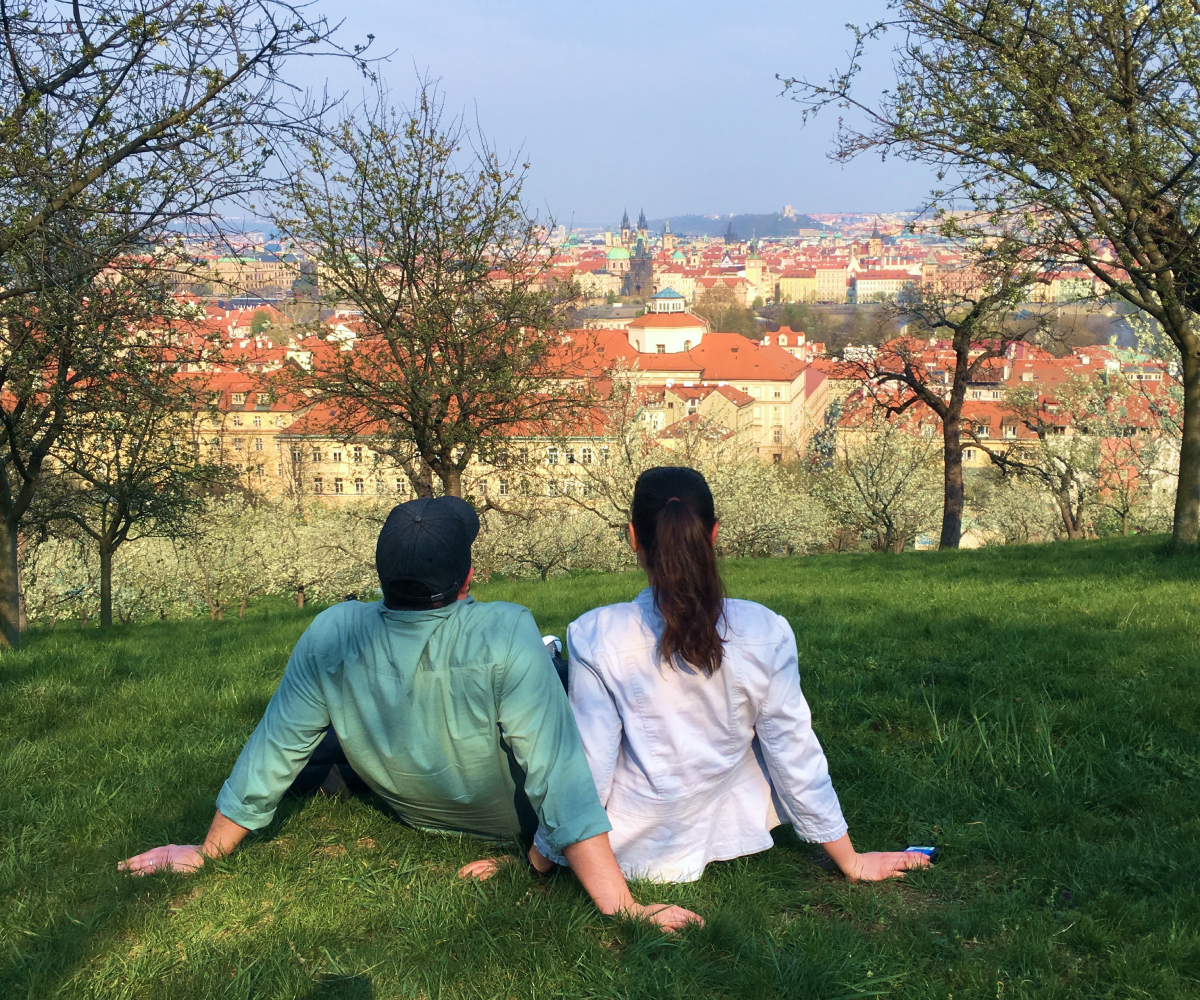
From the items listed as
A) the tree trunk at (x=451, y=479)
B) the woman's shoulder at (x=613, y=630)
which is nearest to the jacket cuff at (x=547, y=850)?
the woman's shoulder at (x=613, y=630)

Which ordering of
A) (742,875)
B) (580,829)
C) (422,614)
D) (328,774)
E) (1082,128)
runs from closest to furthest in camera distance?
(580,829) < (422,614) < (742,875) < (328,774) < (1082,128)

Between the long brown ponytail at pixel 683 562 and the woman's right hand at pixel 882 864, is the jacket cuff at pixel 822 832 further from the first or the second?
the long brown ponytail at pixel 683 562

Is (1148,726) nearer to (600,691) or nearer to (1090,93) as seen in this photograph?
(600,691)

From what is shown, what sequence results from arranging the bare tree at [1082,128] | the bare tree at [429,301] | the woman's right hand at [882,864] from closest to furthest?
the woman's right hand at [882,864] < the bare tree at [1082,128] < the bare tree at [429,301]

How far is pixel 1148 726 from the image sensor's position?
4406mm

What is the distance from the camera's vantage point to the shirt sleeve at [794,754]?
3035mm

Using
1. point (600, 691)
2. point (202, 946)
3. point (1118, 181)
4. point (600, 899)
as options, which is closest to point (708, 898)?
point (600, 899)

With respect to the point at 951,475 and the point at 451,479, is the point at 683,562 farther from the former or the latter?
the point at 951,475

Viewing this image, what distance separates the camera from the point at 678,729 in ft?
10.00

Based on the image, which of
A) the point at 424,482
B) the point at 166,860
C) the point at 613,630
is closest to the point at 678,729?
the point at 613,630

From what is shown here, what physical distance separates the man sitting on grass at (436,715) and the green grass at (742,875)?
0.21 meters

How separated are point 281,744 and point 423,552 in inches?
31.8

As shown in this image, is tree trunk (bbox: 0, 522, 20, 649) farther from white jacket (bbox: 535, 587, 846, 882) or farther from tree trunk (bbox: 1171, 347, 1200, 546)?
tree trunk (bbox: 1171, 347, 1200, 546)

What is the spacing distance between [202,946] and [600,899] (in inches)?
43.7
